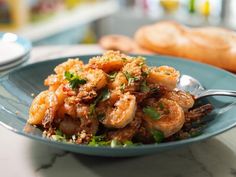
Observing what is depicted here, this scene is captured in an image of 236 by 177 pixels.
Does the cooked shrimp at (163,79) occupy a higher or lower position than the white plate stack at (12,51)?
higher

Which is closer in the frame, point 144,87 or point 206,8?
point 144,87

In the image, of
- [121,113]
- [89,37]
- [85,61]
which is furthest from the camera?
[89,37]

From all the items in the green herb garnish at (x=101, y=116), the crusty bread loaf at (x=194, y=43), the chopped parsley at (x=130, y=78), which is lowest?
the crusty bread loaf at (x=194, y=43)

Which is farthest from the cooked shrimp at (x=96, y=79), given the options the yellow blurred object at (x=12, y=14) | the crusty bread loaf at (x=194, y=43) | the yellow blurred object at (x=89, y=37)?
the yellow blurred object at (x=89, y=37)

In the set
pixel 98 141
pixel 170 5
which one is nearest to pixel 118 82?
pixel 98 141

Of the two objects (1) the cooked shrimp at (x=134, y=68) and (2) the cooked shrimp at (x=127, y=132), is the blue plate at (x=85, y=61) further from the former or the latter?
(1) the cooked shrimp at (x=134, y=68)

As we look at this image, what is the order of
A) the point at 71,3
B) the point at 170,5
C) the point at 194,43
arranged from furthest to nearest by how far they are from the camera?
the point at 170,5
the point at 71,3
the point at 194,43

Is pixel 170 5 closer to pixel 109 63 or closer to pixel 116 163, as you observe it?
pixel 109 63
